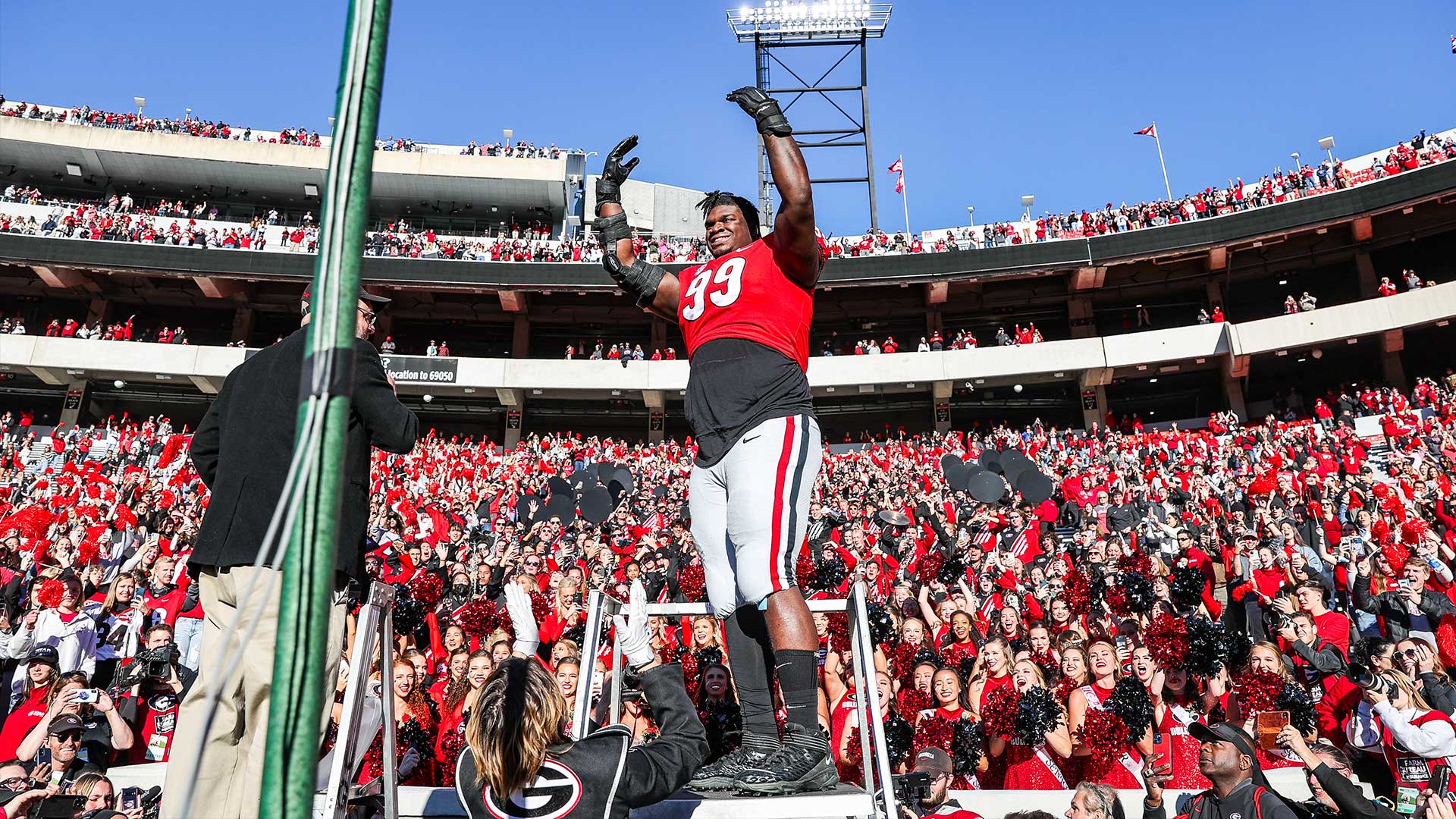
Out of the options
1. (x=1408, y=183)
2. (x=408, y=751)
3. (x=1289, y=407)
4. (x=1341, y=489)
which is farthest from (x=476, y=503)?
(x=1408, y=183)

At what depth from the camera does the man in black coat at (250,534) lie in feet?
7.94

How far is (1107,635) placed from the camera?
6383 mm

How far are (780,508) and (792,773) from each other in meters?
0.78

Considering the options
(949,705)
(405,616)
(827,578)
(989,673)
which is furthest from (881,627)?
(405,616)

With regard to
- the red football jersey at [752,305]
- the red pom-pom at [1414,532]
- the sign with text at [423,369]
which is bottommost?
the red pom-pom at [1414,532]

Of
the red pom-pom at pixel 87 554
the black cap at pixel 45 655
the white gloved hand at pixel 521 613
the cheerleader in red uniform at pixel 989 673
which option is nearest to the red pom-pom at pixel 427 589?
the black cap at pixel 45 655

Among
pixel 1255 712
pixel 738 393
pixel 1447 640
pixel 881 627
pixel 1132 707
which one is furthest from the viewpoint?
pixel 881 627

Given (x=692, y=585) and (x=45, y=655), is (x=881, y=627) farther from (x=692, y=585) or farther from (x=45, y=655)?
(x=45, y=655)

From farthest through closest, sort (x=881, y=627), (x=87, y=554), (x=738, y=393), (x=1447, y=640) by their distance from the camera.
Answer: (x=87, y=554)
(x=881, y=627)
(x=1447, y=640)
(x=738, y=393)

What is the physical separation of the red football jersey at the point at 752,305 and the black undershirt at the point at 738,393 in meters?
0.05

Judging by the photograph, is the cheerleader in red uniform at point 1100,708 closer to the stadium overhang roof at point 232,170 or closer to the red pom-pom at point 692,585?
the red pom-pom at point 692,585

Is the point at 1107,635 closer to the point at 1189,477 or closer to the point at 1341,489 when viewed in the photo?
the point at 1341,489

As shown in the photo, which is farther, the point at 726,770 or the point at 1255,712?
the point at 1255,712

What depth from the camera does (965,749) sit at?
488 centimetres
